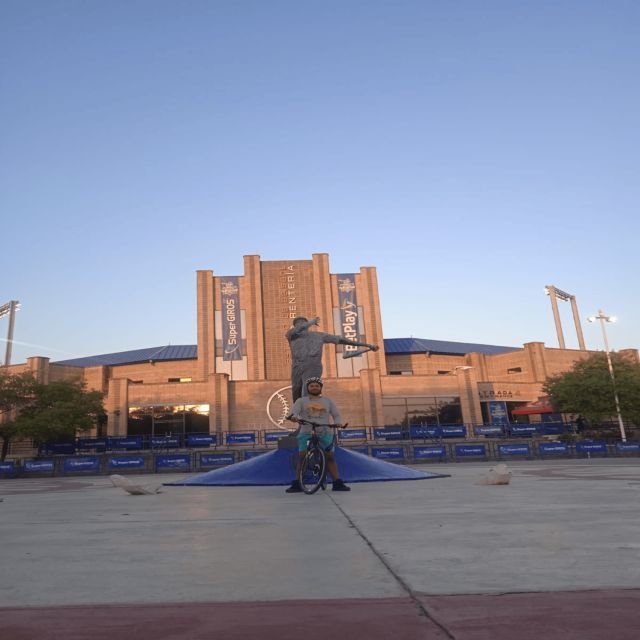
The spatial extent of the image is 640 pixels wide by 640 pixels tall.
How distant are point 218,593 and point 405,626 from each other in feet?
3.13

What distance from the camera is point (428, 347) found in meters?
67.5

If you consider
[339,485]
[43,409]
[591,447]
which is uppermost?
[43,409]

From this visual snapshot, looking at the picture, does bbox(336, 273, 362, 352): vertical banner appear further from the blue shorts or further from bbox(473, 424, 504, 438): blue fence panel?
the blue shorts

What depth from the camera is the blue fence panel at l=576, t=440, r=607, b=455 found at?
→ 30.3m

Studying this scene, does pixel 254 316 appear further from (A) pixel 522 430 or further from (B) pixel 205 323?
(A) pixel 522 430

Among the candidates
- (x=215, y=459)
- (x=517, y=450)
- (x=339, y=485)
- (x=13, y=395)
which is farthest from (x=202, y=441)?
(x=339, y=485)

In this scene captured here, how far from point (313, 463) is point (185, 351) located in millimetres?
60562

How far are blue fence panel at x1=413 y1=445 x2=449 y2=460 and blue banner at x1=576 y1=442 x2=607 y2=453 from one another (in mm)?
7465

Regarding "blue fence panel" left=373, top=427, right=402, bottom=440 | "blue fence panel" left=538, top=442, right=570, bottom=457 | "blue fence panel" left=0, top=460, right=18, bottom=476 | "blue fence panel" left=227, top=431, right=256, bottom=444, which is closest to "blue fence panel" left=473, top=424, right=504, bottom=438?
"blue fence panel" left=373, top=427, right=402, bottom=440

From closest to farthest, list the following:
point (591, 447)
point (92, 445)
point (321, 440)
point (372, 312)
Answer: point (321, 440) < point (591, 447) < point (92, 445) < point (372, 312)

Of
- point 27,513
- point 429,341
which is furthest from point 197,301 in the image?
point 27,513

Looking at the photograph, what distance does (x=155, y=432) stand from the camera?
49.4m

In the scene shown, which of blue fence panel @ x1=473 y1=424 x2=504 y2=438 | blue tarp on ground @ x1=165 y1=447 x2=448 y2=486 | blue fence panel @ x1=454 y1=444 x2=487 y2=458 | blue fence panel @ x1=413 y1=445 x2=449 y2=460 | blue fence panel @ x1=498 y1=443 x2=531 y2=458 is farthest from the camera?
blue fence panel @ x1=473 y1=424 x2=504 y2=438

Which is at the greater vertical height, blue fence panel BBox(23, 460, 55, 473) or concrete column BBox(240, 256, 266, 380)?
concrete column BBox(240, 256, 266, 380)
